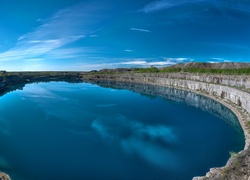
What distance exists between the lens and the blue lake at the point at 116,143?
1819 cm

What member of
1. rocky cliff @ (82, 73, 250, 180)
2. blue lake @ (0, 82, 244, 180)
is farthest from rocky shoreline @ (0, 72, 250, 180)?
blue lake @ (0, 82, 244, 180)

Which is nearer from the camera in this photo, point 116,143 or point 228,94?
point 116,143

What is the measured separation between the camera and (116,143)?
79.2 ft

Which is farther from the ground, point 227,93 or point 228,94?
point 227,93

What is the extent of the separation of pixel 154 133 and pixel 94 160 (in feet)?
31.4

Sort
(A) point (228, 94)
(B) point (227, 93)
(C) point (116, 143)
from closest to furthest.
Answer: (C) point (116, 143), (A) point (228, 94), (B) point (227, 93)

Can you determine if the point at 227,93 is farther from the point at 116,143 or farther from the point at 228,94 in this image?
the point at 116,143

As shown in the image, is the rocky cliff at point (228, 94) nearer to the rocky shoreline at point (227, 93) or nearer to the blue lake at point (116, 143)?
the rocky shoreline at point (227, 93)

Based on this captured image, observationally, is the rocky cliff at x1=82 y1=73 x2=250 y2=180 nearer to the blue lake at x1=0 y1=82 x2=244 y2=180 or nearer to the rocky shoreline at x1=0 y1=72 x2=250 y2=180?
the rocky shoreline at x1=0 y1=72 x2=250 y2=180

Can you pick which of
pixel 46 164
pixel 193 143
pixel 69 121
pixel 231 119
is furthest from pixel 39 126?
pixel 231 119

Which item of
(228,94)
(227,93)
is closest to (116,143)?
(228,94)

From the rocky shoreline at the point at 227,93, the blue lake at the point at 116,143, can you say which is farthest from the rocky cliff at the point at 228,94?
the blue lake at the point at 116,143

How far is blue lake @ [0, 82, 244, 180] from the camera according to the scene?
1819 cm

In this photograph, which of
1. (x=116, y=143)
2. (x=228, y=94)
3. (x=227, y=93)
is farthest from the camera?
(x=227, y=93)
